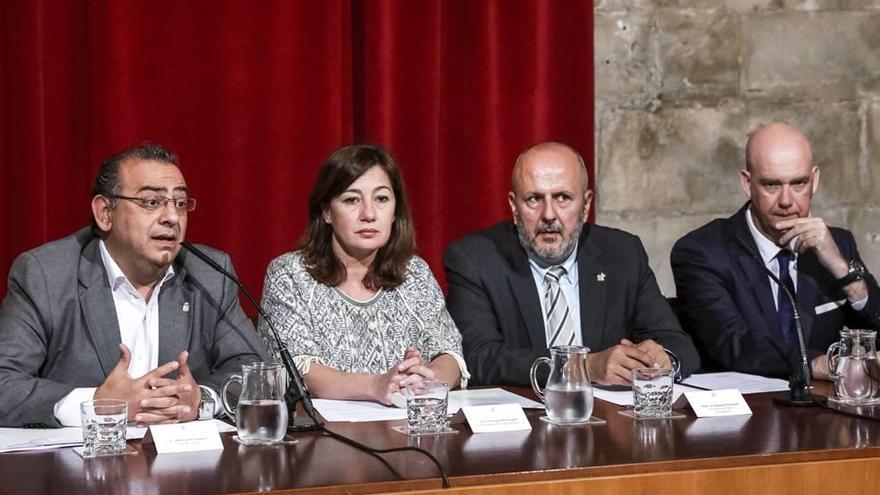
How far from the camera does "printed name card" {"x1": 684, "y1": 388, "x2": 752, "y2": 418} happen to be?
2.55 meters

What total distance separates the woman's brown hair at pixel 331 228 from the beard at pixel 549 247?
33cm

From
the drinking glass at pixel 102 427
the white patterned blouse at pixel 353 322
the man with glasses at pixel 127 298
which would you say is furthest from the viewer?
the white patterned blouse at pixel 353 322

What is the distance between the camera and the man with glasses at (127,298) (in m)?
2.82

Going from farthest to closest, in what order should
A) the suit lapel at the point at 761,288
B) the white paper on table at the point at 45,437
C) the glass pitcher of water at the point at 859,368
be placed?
the suit lapel at the point at 761,288, the glass pitcher of water at the point at 859,368, the white paper on table at the point at 45,437

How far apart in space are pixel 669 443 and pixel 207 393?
98cm

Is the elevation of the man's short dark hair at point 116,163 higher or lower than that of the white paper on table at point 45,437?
higher

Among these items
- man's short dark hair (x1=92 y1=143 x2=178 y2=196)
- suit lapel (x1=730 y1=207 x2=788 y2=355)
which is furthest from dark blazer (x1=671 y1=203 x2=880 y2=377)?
man's short dark hair (x1=92 y1=143 x2=178 y2=196)

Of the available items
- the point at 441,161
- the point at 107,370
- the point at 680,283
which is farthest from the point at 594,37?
the point at 107,370

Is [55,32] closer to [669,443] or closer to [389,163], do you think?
[389,163]

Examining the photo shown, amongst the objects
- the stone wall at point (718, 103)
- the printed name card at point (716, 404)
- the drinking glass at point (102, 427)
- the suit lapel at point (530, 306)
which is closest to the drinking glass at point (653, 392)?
the printed name card at point (716, 404)

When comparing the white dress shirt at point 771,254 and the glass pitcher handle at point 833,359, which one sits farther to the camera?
the white dress shirt at point 771,254

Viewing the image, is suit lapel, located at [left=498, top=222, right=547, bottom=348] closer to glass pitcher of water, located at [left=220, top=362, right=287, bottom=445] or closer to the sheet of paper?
the sheet of paper

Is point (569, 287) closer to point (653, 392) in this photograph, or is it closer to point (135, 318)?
point (653, 392)

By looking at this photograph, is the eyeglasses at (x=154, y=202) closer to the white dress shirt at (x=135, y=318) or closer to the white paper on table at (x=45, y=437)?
the white dress shirt at (x=135, y=318)
